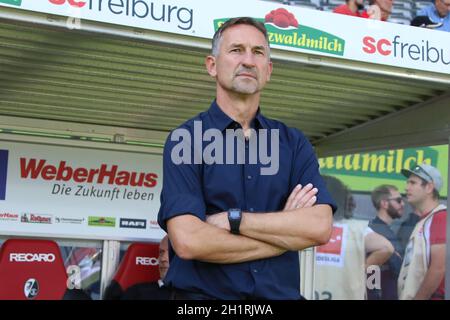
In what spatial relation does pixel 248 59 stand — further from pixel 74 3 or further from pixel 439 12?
pixel 439 12

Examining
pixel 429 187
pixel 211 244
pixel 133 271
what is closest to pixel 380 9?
pixel 429 187

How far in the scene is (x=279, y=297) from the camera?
2.93m


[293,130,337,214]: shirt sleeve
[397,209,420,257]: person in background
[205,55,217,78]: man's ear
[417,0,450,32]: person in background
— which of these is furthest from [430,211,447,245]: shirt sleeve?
[205,55,217,78]: man's ear

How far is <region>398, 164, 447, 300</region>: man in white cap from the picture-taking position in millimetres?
8961

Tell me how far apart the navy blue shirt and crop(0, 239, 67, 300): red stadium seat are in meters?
3.04

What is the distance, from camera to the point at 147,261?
6.24 metres

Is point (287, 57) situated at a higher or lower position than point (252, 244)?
higher

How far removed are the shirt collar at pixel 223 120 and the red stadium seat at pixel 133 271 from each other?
3.22 m

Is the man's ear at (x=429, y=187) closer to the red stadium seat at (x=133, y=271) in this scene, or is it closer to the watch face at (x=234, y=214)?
the red stadium seat at (x=133, y=271)

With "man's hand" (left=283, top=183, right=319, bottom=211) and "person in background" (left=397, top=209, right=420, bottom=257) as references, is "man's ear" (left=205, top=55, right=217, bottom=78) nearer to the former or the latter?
"man's hand" (left=283, top=183, right=319, bottom=211)

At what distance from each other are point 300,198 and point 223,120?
419 mm

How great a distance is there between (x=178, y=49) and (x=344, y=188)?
254 inches
